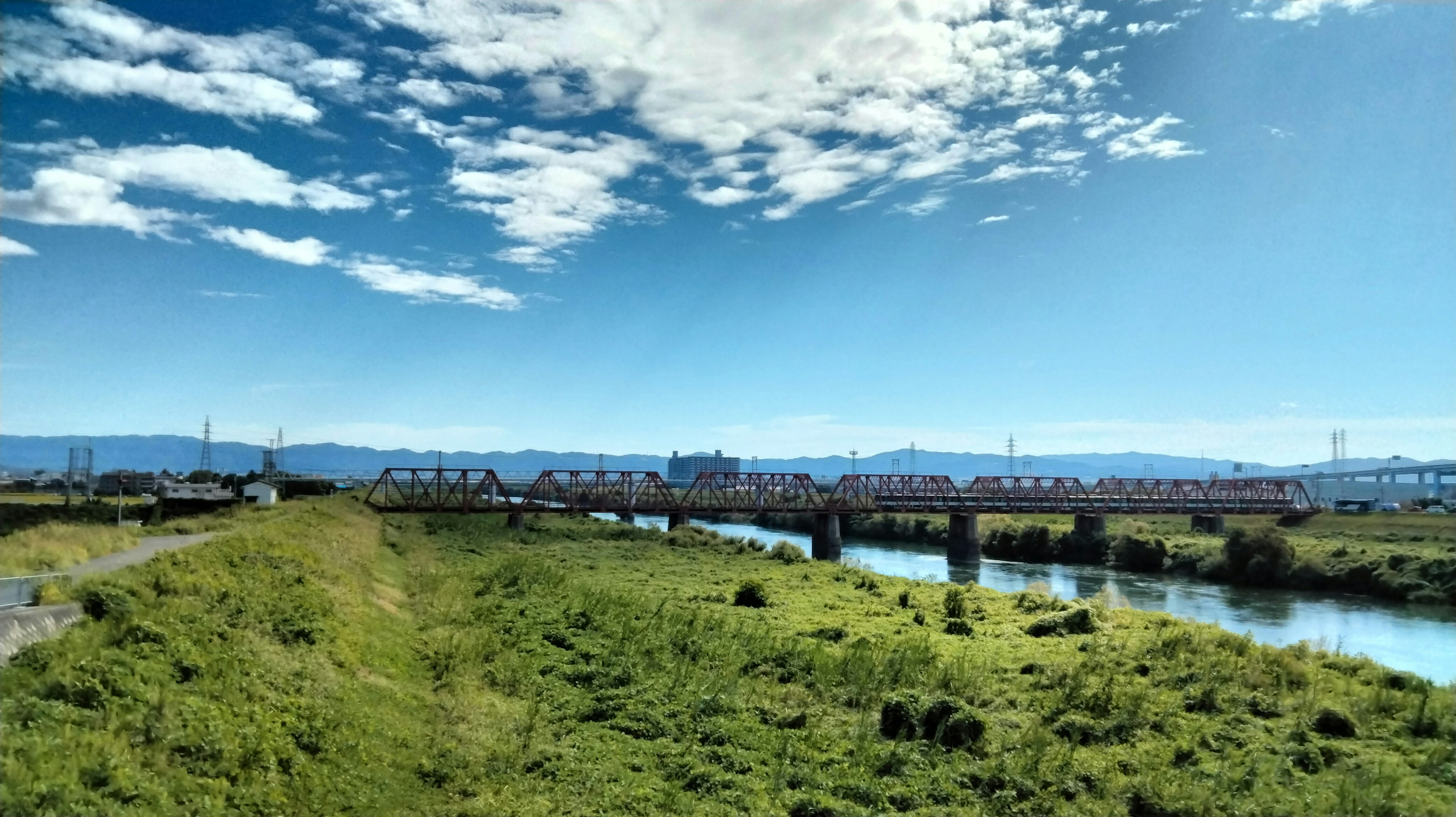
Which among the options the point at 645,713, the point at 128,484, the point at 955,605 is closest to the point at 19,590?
the point at 645,713

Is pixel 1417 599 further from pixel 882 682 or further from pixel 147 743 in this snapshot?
pixel 147 743

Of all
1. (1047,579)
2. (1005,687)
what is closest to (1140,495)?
(1047,579)

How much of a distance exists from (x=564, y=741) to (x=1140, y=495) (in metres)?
107

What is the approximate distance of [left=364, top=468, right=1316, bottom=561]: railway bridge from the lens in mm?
72750

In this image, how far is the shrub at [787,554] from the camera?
51406mm

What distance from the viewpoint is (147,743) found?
874 cm

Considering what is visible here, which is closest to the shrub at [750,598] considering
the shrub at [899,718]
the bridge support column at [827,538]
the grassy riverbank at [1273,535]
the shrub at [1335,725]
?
the shrub at [899,718]

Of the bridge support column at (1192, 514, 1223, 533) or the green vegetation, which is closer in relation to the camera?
the green vegetation

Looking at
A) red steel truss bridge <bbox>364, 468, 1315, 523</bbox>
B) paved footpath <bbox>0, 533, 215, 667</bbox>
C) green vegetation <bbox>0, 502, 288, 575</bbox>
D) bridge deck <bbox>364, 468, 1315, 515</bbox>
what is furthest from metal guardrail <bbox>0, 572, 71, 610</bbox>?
bridge deck <bbox>364, 468, 1315, 515</bbox>

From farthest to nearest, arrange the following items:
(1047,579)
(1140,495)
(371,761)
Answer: (1140,495) < (1047,579) < (371,761)

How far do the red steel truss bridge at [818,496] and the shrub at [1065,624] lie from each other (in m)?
45.7

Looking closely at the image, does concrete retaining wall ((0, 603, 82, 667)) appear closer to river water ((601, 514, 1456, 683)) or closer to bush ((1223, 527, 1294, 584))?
river water ((601, 514, 1456, 683))

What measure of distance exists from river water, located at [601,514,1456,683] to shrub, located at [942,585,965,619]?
8.33m

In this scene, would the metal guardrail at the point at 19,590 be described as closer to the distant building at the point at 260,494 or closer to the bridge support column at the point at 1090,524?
the distant building at the point at 260,494
